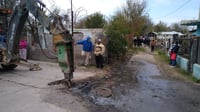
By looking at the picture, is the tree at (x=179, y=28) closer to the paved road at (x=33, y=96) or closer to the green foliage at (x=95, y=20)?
the green foliage at (x=95, y=20)

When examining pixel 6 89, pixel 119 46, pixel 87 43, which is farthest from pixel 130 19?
pixel 6 89

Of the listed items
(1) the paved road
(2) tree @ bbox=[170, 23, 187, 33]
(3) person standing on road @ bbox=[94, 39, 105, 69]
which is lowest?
(1) the paved road

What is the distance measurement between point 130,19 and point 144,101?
1348 inches

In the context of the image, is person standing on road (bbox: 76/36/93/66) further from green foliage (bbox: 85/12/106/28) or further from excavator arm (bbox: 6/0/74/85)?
green foliage (bbox: 85/12/106/28)

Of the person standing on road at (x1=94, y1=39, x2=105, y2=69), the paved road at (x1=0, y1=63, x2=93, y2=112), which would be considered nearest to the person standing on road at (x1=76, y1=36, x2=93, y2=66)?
the person standing on road at (x1=94, y1=39, x2=105, y2=69)

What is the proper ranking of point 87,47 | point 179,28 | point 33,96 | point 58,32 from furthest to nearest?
A: 1. point 179,28
2. point 87,47
3. point 58,32
4. point 33,96

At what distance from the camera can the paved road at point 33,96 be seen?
717cm

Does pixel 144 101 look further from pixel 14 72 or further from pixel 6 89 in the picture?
pixel 14 72

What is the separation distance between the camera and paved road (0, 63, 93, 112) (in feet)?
23.5

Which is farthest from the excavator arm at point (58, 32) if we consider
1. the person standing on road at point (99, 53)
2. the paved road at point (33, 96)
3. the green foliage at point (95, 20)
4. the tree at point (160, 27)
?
the tree at point (160, 27)

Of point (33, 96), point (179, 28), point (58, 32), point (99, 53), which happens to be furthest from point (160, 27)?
point (33, 96)

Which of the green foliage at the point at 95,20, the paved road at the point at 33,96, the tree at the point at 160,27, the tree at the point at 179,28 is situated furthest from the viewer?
the tree at the point at 160,27

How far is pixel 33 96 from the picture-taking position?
8266 millimetres

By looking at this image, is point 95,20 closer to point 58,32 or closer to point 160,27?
point 58,32
